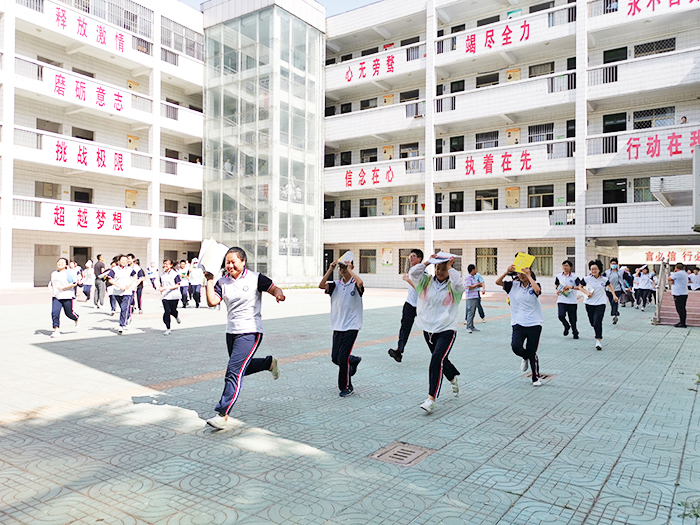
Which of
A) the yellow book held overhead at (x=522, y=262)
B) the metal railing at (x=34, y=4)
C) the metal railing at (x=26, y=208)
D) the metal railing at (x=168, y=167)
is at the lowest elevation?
the yellow book held overhead at (x=522, y=262)

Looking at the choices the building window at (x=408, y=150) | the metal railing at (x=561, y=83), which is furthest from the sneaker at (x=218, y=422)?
the building window at (x=408, y=150)

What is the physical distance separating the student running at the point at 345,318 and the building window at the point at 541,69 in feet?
92.0

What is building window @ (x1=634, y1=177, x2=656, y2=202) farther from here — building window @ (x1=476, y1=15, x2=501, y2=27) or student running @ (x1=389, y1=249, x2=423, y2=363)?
student running @ (x1=389, y1=249, x2=423, y2=363)

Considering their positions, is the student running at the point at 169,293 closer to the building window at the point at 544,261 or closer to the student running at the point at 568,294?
the student running at the point at 568,294

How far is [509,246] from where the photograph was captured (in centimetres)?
3125

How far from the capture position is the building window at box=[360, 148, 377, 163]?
3600 cm

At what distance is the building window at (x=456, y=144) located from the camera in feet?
107

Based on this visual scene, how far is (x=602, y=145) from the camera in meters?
27.1

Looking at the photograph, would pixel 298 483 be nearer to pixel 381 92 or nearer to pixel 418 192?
pixel 418 192

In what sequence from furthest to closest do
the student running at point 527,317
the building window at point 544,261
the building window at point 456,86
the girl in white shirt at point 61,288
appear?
the building window at point 456,86
the building window at point 544,261
the girl in white shirt at point 61,288
the student running at point 527,317

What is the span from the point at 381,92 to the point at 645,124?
1558 centimetres

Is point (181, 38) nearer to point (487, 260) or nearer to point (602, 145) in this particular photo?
point (487, 260)

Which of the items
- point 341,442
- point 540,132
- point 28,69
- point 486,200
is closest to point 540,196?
point 486,200

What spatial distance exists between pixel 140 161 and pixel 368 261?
1503 centimetres
